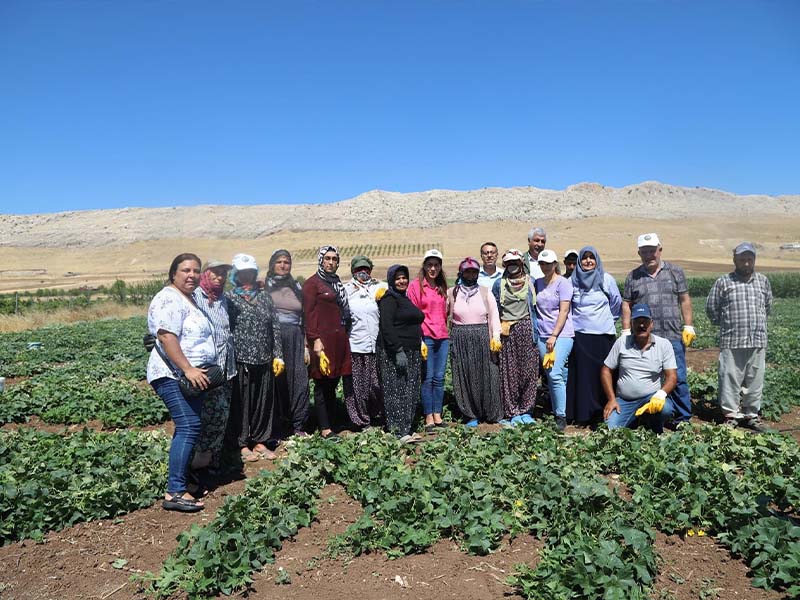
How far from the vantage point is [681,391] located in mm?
6031

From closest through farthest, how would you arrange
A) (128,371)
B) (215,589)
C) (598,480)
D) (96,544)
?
(215,589) < (96,544) < (598,480) < (128,371)

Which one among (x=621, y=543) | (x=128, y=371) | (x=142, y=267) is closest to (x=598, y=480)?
(x=621, y=543)

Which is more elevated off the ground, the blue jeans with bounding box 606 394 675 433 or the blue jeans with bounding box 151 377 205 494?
the blue jeans with bounding box 151 377 205 494

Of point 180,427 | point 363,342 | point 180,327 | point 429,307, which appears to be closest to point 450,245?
point 429,307

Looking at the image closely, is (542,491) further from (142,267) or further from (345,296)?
(142,267)

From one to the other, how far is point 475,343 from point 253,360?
230 cm

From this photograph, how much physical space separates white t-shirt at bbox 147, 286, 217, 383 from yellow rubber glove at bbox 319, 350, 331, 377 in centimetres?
148

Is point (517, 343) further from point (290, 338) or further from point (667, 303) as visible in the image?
point (290, 338)

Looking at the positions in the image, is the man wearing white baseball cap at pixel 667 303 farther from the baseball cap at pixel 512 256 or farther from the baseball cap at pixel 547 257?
the baseball cap at pixel 512 256

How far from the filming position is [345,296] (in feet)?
19.1

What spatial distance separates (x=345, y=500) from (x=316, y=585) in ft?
3.68

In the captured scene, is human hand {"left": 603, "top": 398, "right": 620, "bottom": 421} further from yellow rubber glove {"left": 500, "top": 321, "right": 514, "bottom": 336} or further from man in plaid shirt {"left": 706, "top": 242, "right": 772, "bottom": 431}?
man in plaid shirt {"left": 706, "top": 242, "right": 772, "bottom": 431}

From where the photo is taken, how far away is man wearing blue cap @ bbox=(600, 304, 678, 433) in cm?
555

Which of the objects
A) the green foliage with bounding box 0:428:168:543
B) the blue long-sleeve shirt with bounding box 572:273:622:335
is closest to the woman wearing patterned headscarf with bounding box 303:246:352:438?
→ the green foliage with bounding box 0:428:168:543
